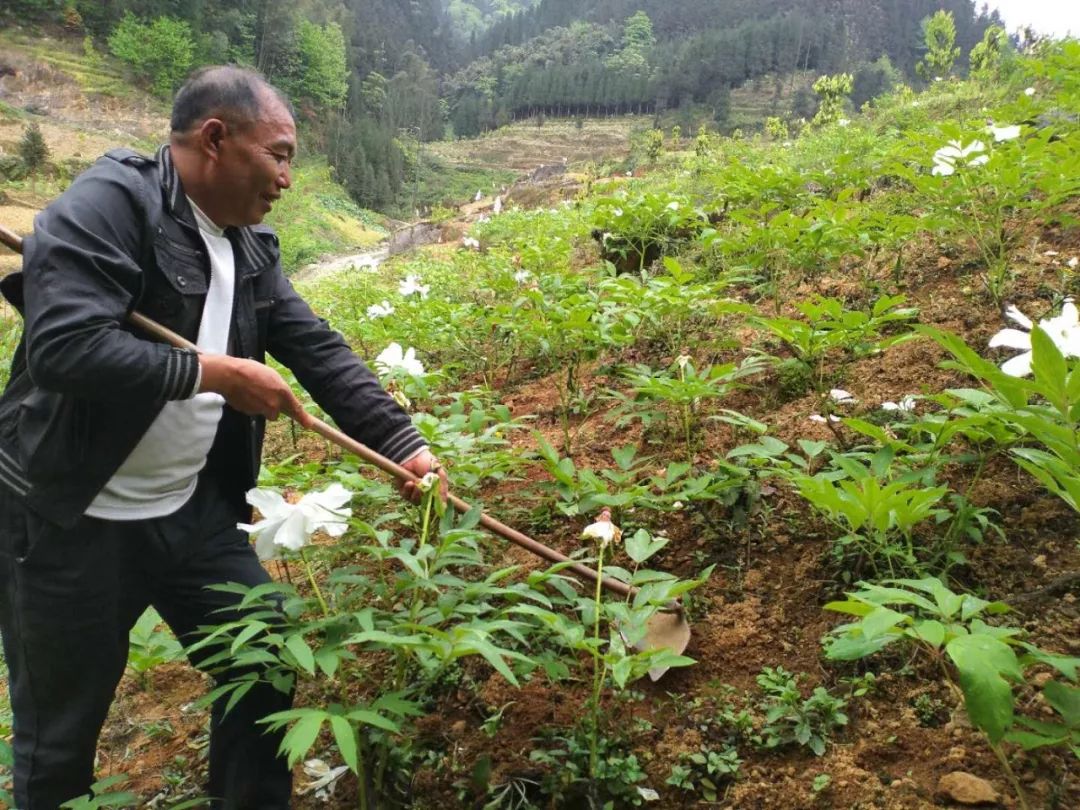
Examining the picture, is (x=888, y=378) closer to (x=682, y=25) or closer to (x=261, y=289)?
(x=261, y=289)

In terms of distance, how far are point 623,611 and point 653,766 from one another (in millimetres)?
352

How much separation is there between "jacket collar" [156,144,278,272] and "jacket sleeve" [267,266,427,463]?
91mm

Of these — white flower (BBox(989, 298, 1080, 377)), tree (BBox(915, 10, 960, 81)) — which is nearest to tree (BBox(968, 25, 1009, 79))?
tree (BBox(915, 10, 960, 81))

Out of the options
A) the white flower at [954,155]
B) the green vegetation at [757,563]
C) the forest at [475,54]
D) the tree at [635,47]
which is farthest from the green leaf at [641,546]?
the tree at [635,47]

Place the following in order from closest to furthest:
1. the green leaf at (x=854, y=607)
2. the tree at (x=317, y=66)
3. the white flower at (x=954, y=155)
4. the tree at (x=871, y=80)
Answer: the green leaf at (x=854, y=607) → the white flower at (x=954, y=155) → the tree at (x=317, y=66) → the tree at (x=871, y=80)

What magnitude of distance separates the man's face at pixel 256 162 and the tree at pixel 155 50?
1590 inches

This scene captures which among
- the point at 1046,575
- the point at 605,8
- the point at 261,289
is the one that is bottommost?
the point at 1046,575

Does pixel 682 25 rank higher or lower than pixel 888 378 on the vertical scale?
higher

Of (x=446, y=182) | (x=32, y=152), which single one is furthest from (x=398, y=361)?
(x=446, y=182)

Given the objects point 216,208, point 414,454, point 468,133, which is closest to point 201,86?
point 216,208

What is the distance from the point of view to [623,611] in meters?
1.26

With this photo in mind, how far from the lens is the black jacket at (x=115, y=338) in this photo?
118cm

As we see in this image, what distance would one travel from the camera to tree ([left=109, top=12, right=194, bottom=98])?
3416 centimetres

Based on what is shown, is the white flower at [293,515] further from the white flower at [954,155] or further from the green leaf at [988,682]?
the white flower at [954,155]
